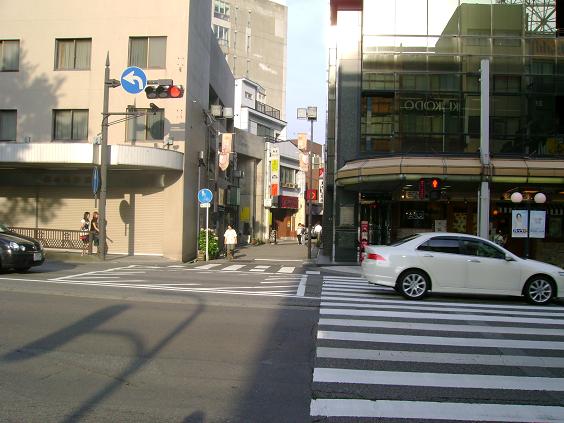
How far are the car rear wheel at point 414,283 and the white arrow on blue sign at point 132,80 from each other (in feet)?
43.2

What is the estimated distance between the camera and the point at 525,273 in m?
12.5

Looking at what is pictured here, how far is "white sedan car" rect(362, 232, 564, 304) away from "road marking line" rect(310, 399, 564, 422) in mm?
6996

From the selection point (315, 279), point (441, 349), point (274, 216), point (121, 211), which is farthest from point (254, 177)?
point (441, 349)

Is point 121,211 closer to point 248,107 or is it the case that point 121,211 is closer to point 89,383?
point 89,383

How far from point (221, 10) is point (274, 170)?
3196 centimetres

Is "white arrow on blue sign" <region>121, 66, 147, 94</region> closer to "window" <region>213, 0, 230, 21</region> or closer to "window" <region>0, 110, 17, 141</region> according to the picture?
"window" <region>0, 110, 17, 141</region>

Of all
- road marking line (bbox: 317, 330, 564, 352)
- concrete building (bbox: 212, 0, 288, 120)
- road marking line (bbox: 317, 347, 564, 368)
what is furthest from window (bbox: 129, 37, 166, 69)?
concrete building (bbox: 212, 0, 288, 120)

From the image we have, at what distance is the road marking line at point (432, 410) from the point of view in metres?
5.10

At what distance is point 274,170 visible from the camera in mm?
48344

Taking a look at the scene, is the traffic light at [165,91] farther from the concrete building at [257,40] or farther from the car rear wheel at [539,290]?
the concrete building at [257,40]

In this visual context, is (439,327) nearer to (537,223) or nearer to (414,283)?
(414,283)

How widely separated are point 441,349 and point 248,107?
→ 158 ft

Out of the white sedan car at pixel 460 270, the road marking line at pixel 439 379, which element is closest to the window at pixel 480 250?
the white sedan car at pixel 460 270

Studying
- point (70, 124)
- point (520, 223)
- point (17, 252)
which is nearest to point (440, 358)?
point (520, 223)
